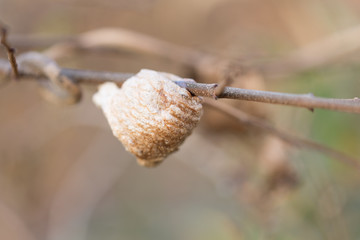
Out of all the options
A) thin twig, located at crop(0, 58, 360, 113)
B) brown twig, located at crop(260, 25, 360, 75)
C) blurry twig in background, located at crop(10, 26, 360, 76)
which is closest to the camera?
thin twig, located at crop(0, 58, 360, 113)

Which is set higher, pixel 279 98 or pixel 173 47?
pixel 279 98

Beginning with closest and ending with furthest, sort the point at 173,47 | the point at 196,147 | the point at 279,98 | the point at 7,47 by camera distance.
Result: the point at 279,98
the point at 7,47
the point at 173,47
the point at 196,147

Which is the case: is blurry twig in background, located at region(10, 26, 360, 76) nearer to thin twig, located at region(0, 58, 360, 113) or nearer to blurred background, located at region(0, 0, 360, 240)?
blurred background, located at region(0, 0, 360, 240)

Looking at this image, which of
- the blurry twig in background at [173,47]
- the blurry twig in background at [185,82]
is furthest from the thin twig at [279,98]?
the blurry twig in background at [173,47]

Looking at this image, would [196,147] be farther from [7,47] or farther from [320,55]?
[7,47]

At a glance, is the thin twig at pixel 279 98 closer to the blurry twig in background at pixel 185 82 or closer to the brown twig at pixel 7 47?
the blurry twig in background at pixel 185 82

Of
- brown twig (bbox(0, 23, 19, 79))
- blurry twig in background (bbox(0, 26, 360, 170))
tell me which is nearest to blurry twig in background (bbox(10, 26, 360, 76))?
blurry twig in background (bbox(0, 26, 360, 170))

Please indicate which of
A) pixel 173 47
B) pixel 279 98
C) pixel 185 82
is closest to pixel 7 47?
pixel 185 82

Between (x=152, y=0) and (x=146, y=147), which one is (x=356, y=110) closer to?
(x=146, y=147)
